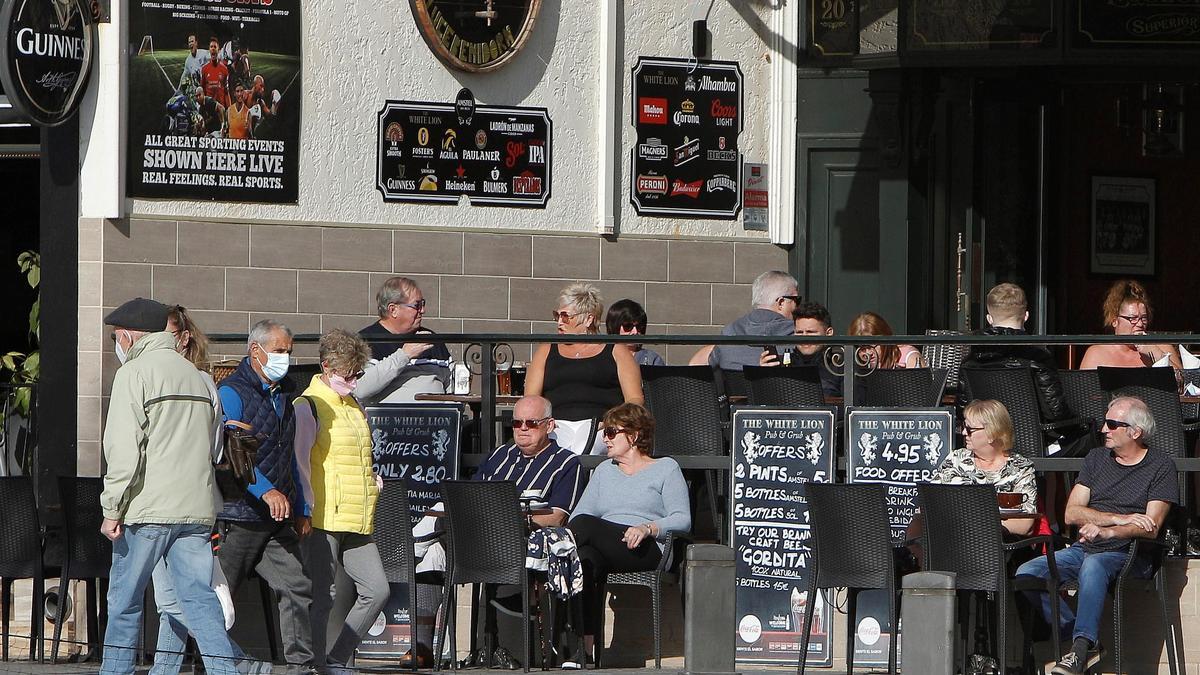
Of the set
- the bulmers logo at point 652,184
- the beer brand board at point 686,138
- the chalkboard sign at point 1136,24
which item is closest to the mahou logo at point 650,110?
the beer brand board at point 686,138

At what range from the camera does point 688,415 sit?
979 cm

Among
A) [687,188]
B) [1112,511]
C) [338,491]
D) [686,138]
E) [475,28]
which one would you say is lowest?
[1112,511]

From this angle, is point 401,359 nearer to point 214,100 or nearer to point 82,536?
point 82,536

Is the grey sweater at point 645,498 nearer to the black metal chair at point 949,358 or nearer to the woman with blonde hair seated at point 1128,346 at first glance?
the black metal chair at point 949,358

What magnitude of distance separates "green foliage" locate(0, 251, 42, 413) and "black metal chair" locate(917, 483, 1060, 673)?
5.70 meters

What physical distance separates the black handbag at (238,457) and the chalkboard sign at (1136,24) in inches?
279

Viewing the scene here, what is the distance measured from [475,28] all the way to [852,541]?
517 cm

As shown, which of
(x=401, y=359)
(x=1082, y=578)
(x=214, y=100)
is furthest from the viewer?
(x=214, y=100)

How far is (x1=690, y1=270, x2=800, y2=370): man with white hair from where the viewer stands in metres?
10.7

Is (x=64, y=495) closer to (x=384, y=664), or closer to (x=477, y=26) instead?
(x=384, y=664)

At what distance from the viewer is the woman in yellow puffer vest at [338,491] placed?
8.41 metres

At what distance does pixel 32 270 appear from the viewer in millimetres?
12531

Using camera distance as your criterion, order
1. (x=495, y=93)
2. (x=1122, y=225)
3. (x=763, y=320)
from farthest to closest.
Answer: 1. (x=1122, y=225)
2. (x=495, y=93)
3. (x=763, y=320)

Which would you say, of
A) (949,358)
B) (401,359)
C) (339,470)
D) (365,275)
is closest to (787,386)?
(949,358)
